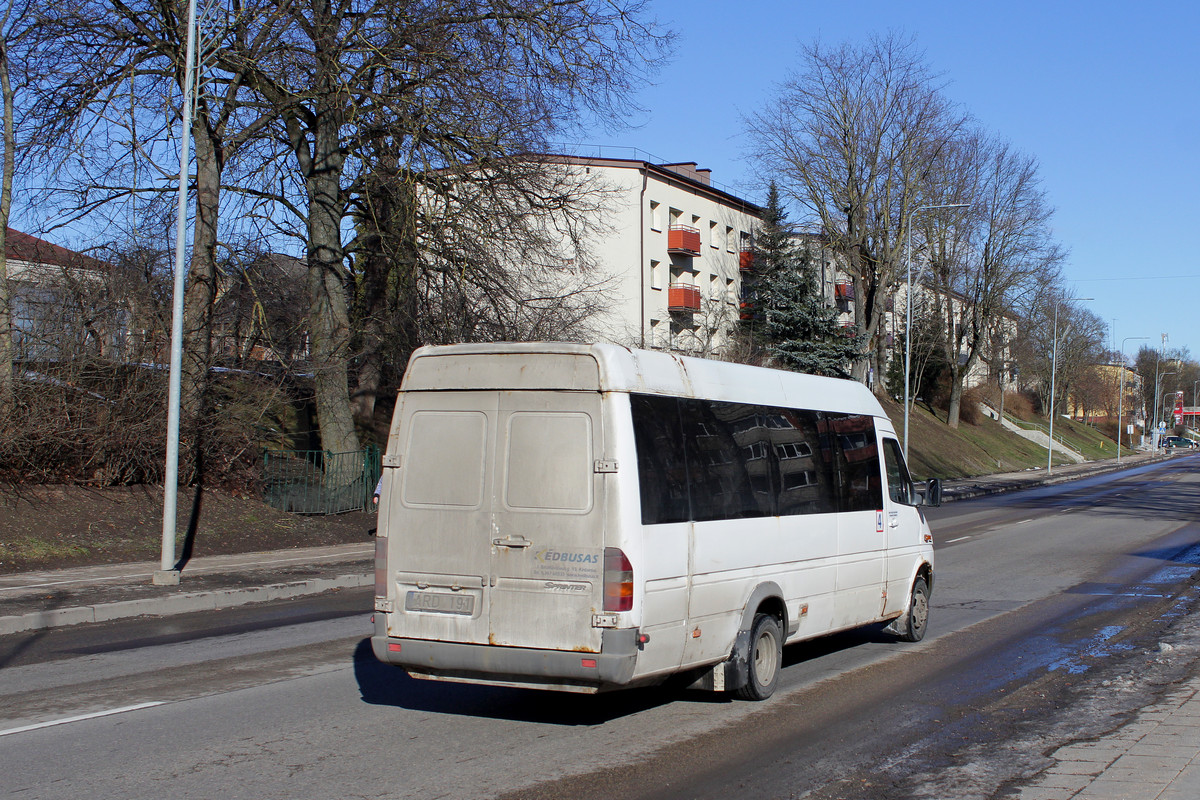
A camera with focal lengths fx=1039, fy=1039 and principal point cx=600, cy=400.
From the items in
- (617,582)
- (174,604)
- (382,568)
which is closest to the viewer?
(617,582)

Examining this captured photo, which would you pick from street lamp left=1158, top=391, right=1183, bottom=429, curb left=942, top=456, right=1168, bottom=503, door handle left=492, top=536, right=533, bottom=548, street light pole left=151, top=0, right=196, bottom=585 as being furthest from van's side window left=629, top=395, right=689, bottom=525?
street lamp left=1158, top=391, right=1183, bottom=429

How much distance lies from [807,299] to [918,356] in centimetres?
2059

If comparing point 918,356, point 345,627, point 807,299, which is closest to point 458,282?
point 345,627

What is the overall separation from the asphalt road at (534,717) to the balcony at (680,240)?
129 ft

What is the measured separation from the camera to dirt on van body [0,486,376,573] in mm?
14750

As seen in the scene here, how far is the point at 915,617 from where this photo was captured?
9.97m

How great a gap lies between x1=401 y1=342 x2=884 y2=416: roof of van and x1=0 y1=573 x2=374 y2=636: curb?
643 cm

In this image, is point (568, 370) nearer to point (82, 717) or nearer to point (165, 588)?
point (82, 717)

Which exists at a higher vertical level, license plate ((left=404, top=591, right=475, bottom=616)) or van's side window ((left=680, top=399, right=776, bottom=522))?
van's side window ((left=680, top=399, right=776, bottom=522))

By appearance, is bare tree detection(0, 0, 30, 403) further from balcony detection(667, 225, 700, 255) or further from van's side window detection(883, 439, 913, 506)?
balcony detection(667, 225, 700, 255)

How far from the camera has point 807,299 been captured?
43719mm

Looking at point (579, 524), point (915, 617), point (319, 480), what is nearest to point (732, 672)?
point (579, 524)

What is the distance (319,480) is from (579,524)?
15.5m

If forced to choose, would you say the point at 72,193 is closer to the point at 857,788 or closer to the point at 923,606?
the point at 923,606
